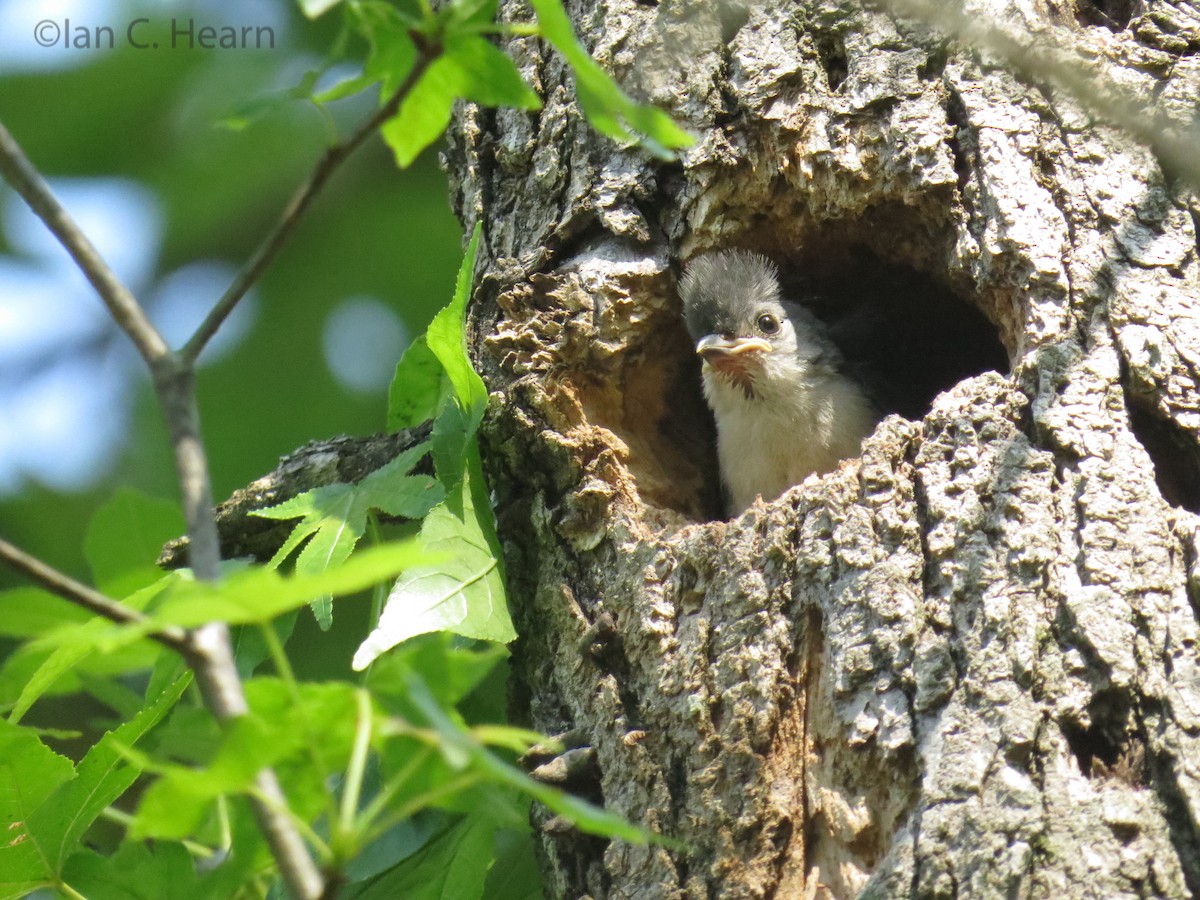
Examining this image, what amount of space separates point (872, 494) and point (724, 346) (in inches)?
61.7

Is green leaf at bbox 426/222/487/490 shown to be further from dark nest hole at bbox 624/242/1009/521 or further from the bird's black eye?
the bird's black eye

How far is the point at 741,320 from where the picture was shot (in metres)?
4.37

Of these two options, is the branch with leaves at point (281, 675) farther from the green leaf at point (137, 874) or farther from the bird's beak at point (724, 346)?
the bird's beak at point (724, 346)

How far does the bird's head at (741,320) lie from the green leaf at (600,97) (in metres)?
1.97

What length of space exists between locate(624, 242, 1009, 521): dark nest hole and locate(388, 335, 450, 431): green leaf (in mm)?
421

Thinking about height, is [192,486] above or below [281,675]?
above

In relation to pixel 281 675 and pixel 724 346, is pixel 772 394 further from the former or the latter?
pixel 281 675

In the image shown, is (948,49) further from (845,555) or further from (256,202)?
(256,202)

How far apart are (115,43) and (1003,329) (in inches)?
152

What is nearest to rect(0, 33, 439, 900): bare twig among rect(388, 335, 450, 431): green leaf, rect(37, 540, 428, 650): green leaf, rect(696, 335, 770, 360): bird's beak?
rect(37, 540, 428, 650): green leaf

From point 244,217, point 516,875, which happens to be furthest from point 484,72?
point 244,217

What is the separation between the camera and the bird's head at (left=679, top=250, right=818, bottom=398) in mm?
4035

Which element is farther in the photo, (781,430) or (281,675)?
(781,430)

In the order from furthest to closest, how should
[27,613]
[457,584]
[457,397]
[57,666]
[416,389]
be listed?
[416,389] → [457,397] → [457,584] → [57,666] → [27,613]
